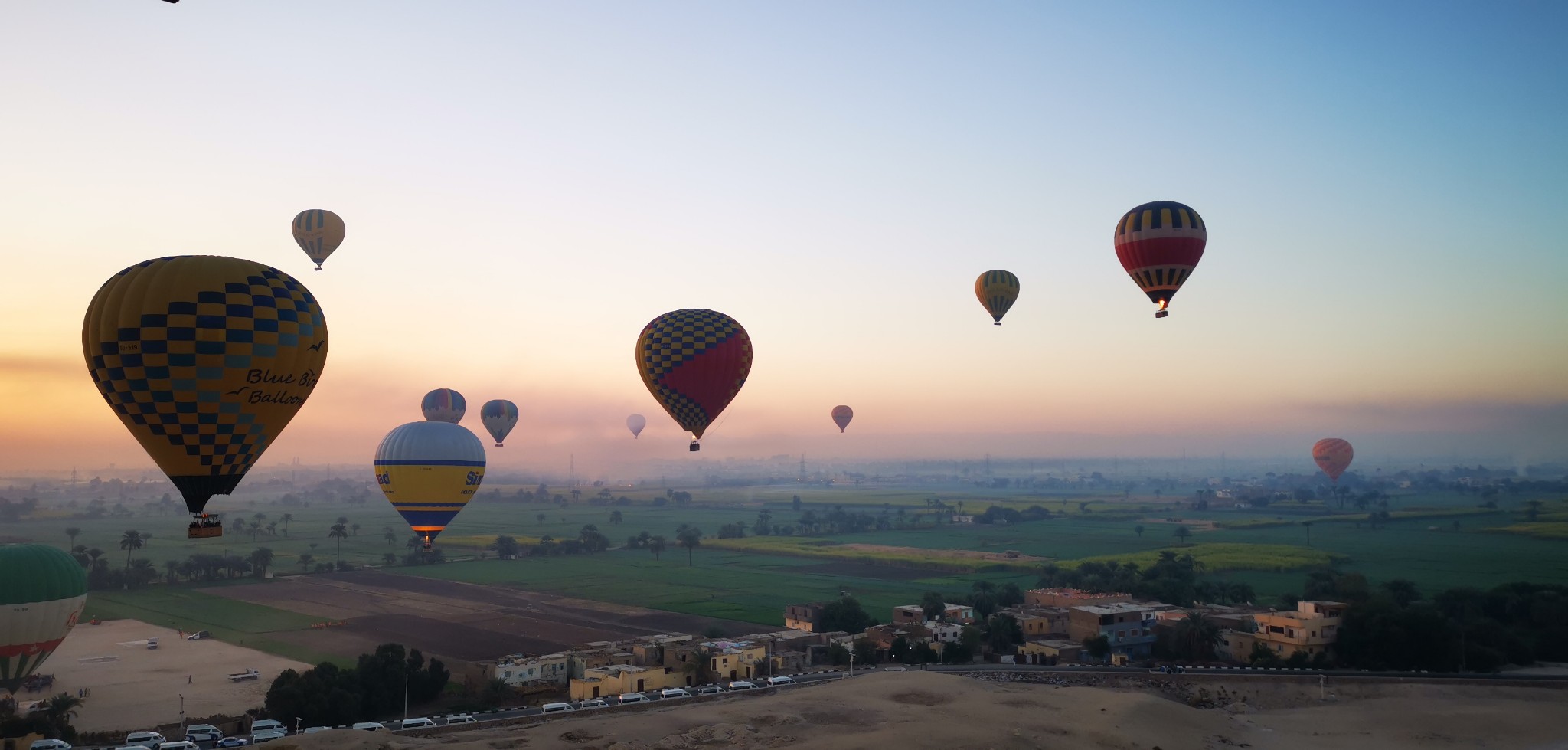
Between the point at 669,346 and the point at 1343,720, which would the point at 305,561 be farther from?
the point at 1343,720

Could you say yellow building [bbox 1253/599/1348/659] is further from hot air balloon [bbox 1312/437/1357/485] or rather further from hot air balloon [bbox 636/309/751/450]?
hot air balloon [bbox 1312/437/1357/485]

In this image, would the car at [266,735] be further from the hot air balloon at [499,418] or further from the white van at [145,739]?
the hot air balloon at [499,418]

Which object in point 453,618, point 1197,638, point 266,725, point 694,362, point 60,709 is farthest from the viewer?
point 453,618

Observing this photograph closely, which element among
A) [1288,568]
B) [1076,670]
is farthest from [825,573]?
[1076,670]

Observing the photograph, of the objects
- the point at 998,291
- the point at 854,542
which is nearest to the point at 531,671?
the point at 998,291

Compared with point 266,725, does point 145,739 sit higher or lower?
lower

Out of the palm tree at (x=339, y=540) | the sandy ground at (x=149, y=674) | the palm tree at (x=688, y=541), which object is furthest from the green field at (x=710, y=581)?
the sandy ground at (x=149, y=674)

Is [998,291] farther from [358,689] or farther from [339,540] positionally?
[339,540]
